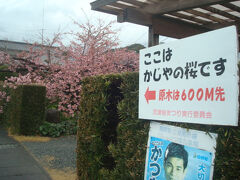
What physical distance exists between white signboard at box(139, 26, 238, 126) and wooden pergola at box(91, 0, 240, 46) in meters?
1.48

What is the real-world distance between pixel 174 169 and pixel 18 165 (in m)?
4.66

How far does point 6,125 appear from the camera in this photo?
11.8 m

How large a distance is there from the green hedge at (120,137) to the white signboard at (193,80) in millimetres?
154

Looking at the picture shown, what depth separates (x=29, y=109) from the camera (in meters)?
9.63

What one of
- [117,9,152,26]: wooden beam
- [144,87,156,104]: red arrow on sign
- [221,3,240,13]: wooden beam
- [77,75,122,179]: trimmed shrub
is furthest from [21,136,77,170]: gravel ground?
[221,3,240,13]: wooden beam

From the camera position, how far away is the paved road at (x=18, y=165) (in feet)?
17.0

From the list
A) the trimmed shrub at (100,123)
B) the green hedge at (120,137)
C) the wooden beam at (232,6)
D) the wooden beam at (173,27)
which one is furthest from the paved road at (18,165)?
the wooden beam at (232,6)

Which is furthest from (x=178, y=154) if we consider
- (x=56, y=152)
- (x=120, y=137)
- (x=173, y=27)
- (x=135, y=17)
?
(x=56, y=152)

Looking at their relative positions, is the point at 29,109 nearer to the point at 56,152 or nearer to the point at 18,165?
the point at 56,152

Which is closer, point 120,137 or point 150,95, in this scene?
point 150,95

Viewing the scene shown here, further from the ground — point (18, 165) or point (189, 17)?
point (189, 17)

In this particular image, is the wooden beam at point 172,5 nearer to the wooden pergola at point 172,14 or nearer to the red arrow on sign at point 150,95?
the wooden pergola at point 172,14

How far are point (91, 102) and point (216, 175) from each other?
90.6 inches

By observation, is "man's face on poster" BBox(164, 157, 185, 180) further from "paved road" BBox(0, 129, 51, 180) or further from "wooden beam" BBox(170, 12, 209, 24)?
"paved road" BBox(0, 129, 51, 180)
